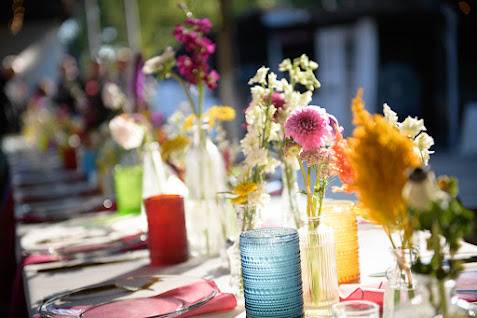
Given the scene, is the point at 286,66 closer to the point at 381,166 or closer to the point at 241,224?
the point at 241,224

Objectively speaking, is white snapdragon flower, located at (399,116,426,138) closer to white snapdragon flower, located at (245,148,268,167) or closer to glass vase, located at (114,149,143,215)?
white snapdragon flower, located at (245,148,268,167)

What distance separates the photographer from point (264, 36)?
1572 cm

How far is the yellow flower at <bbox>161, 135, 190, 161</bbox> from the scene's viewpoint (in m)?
2.42

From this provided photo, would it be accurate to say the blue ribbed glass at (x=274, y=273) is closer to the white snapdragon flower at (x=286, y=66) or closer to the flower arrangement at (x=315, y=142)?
the flower arrangement at (x=315, y=142)

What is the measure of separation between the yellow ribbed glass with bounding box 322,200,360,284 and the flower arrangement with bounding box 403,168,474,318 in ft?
1.82

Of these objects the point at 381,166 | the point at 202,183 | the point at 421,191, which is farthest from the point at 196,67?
the point at 421,191

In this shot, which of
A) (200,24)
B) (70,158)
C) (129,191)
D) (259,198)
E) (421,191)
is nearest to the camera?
(421,191)

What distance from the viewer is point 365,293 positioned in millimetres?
1310

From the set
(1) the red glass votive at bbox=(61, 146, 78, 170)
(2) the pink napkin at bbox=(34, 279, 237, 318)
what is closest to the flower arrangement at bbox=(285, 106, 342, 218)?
(2) the pink napkin at bbox=(34, 279, 237, 318)

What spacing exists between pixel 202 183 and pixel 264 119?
0.54 m

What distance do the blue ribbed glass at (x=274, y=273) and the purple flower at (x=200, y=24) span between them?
0.76m

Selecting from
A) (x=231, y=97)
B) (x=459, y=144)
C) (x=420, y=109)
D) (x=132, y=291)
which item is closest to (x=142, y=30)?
(x=420, y=109)

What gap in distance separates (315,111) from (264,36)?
1464 centimetres

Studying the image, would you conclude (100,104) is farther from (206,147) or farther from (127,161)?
(206,147)
